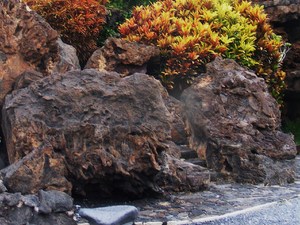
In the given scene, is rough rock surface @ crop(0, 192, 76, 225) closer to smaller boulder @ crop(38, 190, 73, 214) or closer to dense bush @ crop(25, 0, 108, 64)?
A: smaller boulder @ crop(38, 190, 73, 214)

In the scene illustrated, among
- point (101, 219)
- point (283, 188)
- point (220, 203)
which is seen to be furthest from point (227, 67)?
point (101, 219)

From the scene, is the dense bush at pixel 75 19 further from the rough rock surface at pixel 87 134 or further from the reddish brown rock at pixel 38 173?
the reddish brown rock at pixel 38 173

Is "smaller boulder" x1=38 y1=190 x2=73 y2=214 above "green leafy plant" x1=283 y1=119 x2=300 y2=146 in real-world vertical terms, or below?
below

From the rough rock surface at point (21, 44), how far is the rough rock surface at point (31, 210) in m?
1.73

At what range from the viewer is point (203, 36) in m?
6.71

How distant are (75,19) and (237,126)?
2812mm

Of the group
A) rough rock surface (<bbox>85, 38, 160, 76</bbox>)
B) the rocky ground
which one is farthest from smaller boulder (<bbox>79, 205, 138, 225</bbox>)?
rough rock surface (<bbox>85, 38, 160, 76</bbox>)

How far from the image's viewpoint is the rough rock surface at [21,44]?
5.08m

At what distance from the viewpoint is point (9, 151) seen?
443cm

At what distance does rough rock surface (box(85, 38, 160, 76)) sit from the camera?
20.4ft

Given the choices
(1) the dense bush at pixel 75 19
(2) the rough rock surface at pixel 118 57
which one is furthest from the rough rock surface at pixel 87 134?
(1) the dense bush at pixel 75 19

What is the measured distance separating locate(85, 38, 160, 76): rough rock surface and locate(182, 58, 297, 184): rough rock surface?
0.89 meters

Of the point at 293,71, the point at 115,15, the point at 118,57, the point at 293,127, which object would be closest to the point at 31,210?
the point at 118,57

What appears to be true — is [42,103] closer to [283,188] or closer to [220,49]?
[283,188]
